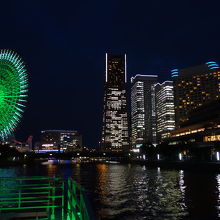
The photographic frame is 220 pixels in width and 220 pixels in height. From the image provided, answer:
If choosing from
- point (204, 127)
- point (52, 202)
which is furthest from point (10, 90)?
point (204, 127)

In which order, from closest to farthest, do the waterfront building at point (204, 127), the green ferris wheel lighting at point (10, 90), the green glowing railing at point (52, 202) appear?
the green glowing railing at point (52, 202) < the green ferris wheel lighting at point (10, 90) < the waterfront building at point (204, 127)

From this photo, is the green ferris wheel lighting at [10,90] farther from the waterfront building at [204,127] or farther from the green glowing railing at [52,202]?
the waterfront building at [204,127]

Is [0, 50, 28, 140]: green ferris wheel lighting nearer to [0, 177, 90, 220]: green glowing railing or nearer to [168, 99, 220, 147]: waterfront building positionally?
[0, 177, 90, 220]: green glowing railing

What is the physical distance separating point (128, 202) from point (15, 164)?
475 feet

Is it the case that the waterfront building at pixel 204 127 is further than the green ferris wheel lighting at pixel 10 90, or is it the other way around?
the waterfront building at pixel 204 127

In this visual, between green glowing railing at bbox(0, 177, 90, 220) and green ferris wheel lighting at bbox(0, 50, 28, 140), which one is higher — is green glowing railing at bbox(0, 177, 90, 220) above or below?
below

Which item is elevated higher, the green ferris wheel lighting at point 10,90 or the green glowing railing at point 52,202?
the green ferris wheel lighting at point 10,90

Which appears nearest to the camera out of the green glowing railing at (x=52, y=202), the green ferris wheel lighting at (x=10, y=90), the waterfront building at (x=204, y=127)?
the green glowing railing at (x=52, y=202)

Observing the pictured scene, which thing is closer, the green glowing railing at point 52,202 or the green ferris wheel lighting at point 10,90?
the green glowing railing at point 52,202

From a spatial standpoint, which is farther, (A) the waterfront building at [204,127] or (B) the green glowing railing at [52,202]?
(A) the waterfront building at [204,127]

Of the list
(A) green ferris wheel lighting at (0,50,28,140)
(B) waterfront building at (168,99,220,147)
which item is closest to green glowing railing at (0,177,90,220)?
(A) green ferris wheel lighting at (0,50,28,140)

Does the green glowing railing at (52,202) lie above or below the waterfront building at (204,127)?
below

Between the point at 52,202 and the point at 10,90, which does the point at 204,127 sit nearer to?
the point at 10,90

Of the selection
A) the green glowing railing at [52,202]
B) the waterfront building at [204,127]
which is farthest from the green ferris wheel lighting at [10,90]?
the waterfront building at [204,127]
